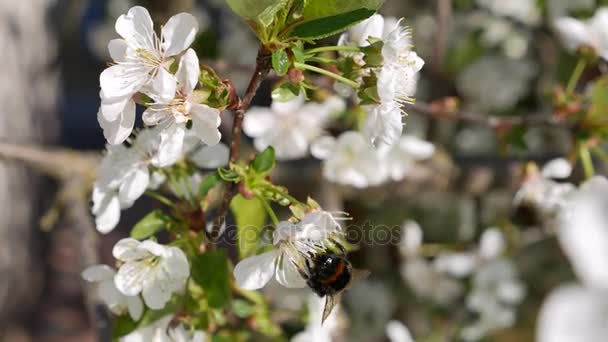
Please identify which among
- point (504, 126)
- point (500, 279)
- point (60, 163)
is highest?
point (504, 126)

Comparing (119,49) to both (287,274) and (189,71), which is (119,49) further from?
(287,274)

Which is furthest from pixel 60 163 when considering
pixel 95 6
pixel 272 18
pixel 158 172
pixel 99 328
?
pixel 95 6

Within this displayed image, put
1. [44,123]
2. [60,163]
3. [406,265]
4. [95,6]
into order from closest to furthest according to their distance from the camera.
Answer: [60,163] → [406,265] → [44,123] → [95,6]

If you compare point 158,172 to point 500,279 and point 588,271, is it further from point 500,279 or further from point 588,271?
point 500,279

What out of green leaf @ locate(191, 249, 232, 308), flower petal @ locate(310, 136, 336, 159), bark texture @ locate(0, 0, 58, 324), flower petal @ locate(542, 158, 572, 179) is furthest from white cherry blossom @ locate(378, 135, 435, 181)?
bark texture @ locate(0, 0, 58, 324)

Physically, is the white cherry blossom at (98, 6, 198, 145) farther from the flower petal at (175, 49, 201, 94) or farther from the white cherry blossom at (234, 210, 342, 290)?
the white cherry blossom at (234, 210, 342, 290)

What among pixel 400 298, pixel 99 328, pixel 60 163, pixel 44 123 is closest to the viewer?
pixel 99 328

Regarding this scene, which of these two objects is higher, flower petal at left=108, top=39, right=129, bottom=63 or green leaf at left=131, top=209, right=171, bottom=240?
flower petal at left=108, top=39, right=129, bottom=63

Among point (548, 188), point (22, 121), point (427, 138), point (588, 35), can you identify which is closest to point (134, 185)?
point (548, 188)
